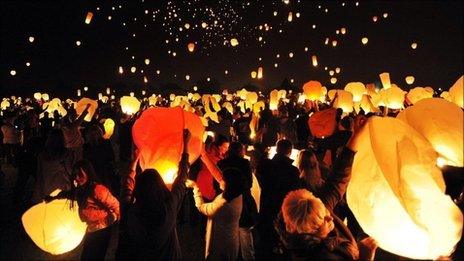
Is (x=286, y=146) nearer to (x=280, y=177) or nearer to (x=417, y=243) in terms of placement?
(x=280, y=177)

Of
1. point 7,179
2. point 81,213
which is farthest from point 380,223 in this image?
point 7,179

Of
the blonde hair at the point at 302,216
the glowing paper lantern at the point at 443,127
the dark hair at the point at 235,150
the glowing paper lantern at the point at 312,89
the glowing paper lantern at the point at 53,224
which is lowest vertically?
the glowing paper lantern at the point at 53,224

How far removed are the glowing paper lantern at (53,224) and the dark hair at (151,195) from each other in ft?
4.73

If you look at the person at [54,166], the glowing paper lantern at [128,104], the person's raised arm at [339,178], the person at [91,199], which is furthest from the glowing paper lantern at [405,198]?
the glowing paper lantern at [128,104]

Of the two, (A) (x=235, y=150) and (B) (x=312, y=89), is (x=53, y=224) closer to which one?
(A) (x=235, y=150)

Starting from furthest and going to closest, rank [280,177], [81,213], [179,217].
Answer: [179,217] < [280,177] < [81,213]

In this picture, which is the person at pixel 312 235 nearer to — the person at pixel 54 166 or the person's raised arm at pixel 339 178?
the person's raised arm at pixel 339 178

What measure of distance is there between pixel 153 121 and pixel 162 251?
130 centimetres

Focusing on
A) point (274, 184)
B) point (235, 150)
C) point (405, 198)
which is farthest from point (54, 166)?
point (405, 198)

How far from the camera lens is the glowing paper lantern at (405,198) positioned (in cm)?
231

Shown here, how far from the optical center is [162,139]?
4086 millimetres

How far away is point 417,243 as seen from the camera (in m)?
2.41

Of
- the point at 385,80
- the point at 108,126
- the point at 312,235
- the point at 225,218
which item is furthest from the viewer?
the point at 385,80

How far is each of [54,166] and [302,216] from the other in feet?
16.8
